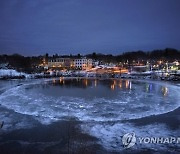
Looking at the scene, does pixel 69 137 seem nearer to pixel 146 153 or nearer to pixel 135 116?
pixel 146 153

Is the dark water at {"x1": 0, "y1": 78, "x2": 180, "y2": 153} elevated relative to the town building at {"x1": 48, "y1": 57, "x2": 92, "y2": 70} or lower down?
lower down

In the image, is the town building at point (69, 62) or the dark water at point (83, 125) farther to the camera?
the town building at point (69, 62)

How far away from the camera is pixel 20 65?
84.4 metres

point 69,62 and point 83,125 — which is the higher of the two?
point 69,62

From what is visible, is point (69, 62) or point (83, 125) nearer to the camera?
point (83, 125)

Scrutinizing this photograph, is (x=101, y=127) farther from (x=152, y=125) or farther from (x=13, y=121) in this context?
(x=13, y=121)

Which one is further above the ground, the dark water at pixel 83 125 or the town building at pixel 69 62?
the town building at pixel 69 62

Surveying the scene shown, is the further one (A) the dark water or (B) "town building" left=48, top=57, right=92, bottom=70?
(B) "town building" left=48, top=57, right=92, bottom=70

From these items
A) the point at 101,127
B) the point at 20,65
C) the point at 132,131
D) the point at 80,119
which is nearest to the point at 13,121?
the point at 80,119

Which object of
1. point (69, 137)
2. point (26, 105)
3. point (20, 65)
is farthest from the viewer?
point (20, 65)

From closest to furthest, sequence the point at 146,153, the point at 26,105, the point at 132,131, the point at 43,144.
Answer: the point at 146,153 → the point at 43,144 → the point at 132,131 → the point at 26,105

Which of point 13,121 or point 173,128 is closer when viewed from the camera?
point 173,128

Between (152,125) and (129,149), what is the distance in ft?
12.0

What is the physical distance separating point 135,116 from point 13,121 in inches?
281
